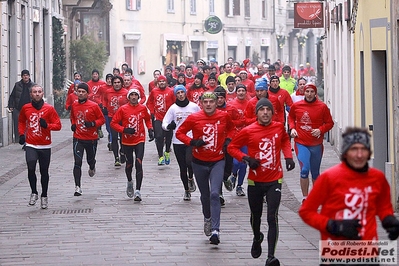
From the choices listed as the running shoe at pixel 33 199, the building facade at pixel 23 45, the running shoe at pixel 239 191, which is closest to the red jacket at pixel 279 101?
the running shoe at pixel 239 191

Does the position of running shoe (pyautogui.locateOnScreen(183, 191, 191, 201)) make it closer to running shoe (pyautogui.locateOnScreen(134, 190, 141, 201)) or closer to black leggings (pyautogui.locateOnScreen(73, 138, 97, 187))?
running shoe (pyautogui.locateOnScreen(134, 190, 141, 201))

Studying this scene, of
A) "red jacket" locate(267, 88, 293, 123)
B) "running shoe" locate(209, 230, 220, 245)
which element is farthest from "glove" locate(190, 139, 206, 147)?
"red jacket" locate(267, 88, 293, 123)

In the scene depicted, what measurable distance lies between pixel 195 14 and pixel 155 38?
4.71 m

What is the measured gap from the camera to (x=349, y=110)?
20.2 m

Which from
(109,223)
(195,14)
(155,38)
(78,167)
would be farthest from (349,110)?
(195,14)

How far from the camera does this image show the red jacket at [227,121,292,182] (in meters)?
9.75

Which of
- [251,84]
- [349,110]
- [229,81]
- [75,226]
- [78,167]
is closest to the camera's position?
[75,226]

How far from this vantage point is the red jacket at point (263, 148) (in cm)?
975

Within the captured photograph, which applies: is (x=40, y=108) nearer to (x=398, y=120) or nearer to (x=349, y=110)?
(x=398, y=120)

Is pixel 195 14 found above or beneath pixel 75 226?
above

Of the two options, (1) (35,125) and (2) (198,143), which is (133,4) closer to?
(1) (35,125)

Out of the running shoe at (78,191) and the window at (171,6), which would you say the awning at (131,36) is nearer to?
the window at (171,6)

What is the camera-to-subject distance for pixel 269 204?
9.67m

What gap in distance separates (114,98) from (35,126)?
6.09 metres
